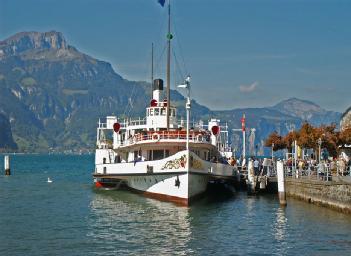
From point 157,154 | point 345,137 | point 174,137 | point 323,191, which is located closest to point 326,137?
point 345,137

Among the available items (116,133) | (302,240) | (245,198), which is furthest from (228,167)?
(302,240)

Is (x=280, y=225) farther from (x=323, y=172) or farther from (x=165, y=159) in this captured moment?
(x=165, y=159)

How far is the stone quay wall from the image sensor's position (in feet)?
118

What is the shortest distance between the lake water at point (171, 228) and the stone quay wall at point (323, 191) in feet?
1.70

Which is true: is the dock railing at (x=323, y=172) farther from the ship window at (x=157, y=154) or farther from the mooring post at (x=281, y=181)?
the ship window at (x=157, y=154)

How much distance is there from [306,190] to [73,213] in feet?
48.8

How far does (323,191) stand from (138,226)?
11.9 m

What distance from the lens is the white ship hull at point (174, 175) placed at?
43594 mm

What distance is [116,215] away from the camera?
133 ft

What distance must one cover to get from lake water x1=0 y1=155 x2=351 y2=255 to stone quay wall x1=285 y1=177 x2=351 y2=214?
52 cm

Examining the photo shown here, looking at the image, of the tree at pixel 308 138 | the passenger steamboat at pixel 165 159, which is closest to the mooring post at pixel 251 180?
the passenger steamboat at pixel 165 159

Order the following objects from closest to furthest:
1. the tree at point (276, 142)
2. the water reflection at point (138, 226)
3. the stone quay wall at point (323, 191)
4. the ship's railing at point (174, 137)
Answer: the water reflection at point (138, 226)
the stone quay wall at point (323, 191)
the ship's railing at point (174, 137)
the tree at point (276, 142)

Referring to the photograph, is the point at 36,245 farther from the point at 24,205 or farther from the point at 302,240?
the point at 24,205

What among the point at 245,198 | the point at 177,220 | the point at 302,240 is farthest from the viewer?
the point at 245,198
